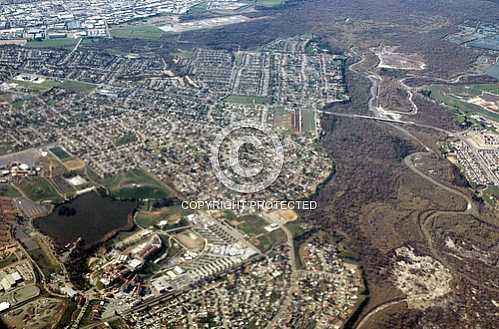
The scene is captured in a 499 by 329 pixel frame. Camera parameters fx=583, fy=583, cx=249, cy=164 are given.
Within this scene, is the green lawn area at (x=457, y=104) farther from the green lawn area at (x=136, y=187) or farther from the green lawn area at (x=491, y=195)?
the green lawn area at (x=136, y=187)

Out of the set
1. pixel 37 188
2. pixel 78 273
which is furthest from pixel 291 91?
pixel 78 273

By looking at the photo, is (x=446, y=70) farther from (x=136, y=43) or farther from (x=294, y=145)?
(x=136, y=43)

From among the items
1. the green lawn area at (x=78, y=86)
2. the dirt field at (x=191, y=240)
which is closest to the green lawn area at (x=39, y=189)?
the dirt field at (x=191, y=240)

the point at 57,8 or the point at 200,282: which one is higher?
the point at 57,8

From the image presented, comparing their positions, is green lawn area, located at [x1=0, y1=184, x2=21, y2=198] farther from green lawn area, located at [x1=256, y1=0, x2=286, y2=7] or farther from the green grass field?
green lawn area, located at [x1=256, y1=0, x2=286, y2=7]

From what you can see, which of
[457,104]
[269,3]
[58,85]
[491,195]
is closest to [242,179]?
[491,195]

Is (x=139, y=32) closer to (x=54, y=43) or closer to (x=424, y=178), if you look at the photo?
(x=54, y=43)
